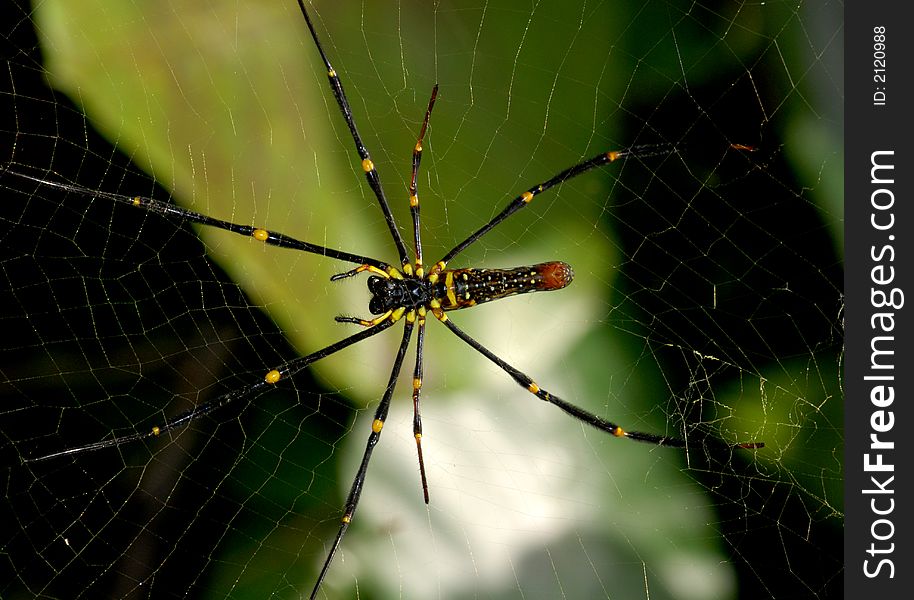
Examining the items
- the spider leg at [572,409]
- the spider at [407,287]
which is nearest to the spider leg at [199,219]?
the spider at [407,287]

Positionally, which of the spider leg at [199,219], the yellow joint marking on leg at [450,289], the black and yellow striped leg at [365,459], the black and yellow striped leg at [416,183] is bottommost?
the black and yellow striped leg at [365,459]

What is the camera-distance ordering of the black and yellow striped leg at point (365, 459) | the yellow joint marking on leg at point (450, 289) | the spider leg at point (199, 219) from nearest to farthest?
the spider leg at point (199, 219), the black and yellow striped leg at point (365, 459), the yellow joint marking on leg at point (450, 289)

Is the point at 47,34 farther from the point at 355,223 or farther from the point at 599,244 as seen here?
the point at 599,244

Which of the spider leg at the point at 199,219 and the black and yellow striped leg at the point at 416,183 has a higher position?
the black and yellow striped leg at the point at 416,183

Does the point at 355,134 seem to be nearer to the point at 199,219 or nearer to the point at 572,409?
the point at 199,219

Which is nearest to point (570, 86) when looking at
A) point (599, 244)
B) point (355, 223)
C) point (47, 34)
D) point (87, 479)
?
point (599, 244)

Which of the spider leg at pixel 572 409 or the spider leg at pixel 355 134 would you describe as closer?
the spider leg at pixel 355 134

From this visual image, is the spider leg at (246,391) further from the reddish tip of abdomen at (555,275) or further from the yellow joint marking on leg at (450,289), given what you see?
the reddish tip of abdomen at (555,275)
